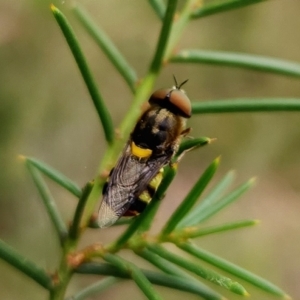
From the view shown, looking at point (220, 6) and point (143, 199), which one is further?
point (143, 199)

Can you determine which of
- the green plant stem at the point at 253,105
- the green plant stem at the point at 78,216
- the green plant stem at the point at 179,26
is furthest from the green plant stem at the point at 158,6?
the green plant stem at the point at 78,216

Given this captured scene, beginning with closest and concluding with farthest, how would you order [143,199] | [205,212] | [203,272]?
1. [203,272]
2. [205,212]
3. [143,199]

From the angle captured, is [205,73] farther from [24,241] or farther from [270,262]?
[24,241]

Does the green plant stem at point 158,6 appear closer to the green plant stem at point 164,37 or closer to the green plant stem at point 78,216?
the green plant stem at point 164,37

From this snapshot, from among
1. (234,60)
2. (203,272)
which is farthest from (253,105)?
(203,272)

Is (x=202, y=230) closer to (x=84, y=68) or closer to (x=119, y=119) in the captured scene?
(x=84, y=68)

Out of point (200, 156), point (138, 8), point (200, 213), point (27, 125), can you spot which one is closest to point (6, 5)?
point (27, 125)

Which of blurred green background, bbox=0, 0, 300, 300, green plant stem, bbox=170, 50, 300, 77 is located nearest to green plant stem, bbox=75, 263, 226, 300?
green plant stem, bbox=170, 50, 300, 77

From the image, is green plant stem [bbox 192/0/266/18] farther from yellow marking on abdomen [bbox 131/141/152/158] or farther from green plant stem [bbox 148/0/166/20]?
yellow marking on abdomen [bbox 131/141/152/158]
